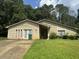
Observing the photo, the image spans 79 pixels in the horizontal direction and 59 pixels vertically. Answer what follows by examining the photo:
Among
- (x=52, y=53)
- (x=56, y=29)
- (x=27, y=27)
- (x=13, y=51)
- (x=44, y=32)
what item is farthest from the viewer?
(x=44, y=32)

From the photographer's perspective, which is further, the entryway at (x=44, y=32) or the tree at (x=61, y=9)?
the tree at (x=61, y=9)

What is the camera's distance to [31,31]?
44656 millimetres

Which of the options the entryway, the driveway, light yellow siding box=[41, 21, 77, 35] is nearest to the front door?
the entryway

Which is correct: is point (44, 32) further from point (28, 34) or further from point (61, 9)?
point (61, 9)

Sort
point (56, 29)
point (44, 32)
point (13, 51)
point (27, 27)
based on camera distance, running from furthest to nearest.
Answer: point (44, 32) → point (56, 29) → point (27, 27) → point (13, 51)

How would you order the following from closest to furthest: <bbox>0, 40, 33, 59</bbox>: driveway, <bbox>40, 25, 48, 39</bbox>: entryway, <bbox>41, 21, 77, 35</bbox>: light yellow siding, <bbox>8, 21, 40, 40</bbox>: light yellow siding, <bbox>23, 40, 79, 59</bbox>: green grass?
<bbox>23, 40, 79, 59</bbox>: green grass → <bbox>0, 40, 33, 59</bbox>: driveway → <bbox>8, 21, 40, 40</bbox>: light yellow siding → <bbox>41, 21, 77, 35</bbox>: light yellow siding → <bbox>40, 25, 48, 39</bbox>: entryway

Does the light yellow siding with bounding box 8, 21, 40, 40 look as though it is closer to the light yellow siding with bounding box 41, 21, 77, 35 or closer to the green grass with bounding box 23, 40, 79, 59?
the light yellow siding with bounding box 41, 21, 77, 35

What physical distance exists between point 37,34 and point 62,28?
8.59 metres

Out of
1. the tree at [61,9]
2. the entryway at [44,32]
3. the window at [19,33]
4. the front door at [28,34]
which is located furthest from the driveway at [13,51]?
the tree at [61,9]

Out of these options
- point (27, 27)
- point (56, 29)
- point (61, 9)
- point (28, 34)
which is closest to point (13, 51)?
point (28, 34)

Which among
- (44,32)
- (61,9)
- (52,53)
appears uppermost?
(61,9)

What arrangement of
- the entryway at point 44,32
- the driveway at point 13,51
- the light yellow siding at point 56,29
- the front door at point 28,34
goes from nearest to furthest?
the driveway at point 13,51 < the front door at point 28,34 < the light yellow siding at point 56,29 < the entryway at point 44,32

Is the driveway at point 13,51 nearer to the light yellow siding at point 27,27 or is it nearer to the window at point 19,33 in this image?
the light yellow siding at point 27,27

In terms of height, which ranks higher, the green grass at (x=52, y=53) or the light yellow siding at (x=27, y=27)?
the light yellow siding at (x=27, y=27)
